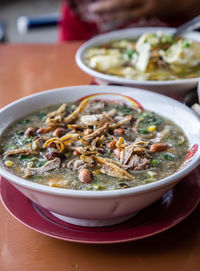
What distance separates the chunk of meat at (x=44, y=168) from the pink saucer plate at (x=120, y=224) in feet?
0.38

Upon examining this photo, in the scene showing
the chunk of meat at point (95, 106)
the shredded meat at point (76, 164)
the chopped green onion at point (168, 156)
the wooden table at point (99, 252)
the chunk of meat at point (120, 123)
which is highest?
the shredded meat at point (76, 164)

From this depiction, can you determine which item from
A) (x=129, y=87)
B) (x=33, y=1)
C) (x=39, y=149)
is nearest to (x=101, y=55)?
(x=129, y=87)

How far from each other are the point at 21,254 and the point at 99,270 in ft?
0.75

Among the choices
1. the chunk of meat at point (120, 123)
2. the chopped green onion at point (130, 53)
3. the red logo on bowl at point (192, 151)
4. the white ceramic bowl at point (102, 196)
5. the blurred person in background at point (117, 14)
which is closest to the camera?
the white ceramic bowl at point (102, 196)

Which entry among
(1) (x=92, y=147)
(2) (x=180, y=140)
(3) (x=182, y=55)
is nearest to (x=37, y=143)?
(1) (x=92, y=147)

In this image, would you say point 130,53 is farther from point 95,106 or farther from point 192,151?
point 192,151

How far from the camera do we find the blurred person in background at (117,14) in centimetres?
332

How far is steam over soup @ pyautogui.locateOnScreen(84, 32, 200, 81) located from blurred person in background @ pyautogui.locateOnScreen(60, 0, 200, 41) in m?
1.04

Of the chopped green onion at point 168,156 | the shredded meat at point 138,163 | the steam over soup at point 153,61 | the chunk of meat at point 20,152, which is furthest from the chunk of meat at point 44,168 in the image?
the steam over soup at point 153,61

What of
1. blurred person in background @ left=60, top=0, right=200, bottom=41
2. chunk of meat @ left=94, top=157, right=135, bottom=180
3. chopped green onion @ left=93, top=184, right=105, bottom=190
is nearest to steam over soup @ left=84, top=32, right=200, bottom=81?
chunk of meat @ left=94, top=157, right=135, bottom=180

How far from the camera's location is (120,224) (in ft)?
4.00

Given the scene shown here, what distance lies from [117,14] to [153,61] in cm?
136

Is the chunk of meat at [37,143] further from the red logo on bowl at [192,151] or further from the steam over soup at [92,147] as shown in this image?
the red logo on bowl at [192,151]

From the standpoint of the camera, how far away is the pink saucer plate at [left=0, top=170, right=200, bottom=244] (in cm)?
114
